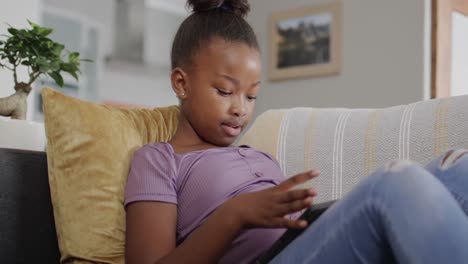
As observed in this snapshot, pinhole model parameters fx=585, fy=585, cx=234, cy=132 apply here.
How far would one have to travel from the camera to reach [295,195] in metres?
0.72

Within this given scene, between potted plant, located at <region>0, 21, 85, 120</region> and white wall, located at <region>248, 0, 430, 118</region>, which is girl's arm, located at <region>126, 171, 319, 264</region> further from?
white wall, located at <region>248, 0, 430, 118</region>

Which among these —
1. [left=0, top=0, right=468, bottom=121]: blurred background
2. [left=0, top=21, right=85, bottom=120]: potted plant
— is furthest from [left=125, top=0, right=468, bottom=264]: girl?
[left=0, top=0, right=468, bottom=121]: blurred background

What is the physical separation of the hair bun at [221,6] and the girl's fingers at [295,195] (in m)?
0.57

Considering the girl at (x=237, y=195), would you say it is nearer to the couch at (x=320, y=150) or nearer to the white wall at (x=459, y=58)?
the couch at (x=320, y=150)

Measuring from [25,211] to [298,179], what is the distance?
0.58 m

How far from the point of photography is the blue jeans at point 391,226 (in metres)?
0.67

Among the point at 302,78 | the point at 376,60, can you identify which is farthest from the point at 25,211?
the point at 302,78

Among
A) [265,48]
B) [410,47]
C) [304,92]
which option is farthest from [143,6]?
[410,47]

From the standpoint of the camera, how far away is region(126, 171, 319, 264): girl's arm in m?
0.74

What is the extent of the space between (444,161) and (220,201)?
1.23ft

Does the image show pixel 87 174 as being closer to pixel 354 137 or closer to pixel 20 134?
pixel 20 134

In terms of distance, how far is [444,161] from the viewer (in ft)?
2.99

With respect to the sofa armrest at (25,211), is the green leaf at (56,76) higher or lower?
higher

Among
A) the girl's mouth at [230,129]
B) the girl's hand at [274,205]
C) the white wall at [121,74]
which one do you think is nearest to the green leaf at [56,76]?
the girl's mouth at [230,129]
